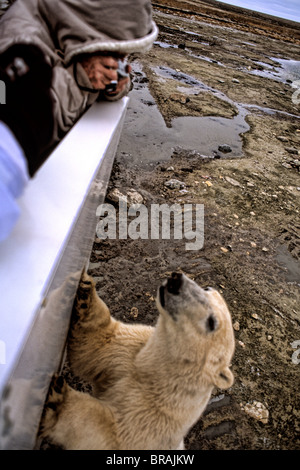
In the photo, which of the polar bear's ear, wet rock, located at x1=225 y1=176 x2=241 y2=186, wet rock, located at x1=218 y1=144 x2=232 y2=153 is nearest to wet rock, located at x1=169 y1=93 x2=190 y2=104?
wet rock, located at x1=218 y1=144 x2=232 y2=153

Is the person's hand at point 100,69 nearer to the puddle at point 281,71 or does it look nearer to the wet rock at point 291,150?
the wet rock at point 291,150

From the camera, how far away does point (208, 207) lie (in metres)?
3.31

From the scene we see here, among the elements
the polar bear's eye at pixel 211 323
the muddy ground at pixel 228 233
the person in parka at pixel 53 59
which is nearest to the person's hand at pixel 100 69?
the person in parka at pixel 53 59

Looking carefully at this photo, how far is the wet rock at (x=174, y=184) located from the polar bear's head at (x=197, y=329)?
1.95 meters

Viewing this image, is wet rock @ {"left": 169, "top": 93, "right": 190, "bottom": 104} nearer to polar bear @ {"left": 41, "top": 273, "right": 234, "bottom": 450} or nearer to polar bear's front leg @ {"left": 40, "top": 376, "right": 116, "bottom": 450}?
polar bear @ {"left": 41, "top": 273, "right": 234, "bottom": 450}

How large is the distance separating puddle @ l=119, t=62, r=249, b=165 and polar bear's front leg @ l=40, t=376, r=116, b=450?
2.65 metres

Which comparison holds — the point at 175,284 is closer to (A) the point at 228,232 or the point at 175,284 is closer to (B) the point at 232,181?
(A) the point at 228,232

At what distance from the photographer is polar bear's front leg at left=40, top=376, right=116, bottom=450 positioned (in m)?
1.20

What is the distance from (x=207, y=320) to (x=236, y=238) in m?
1.75

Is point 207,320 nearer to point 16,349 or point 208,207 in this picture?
point 16,349

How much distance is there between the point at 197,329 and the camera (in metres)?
1.48

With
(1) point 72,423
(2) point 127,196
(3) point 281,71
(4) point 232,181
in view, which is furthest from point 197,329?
(3) point 281,71

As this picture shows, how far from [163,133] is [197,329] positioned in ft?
10.8
